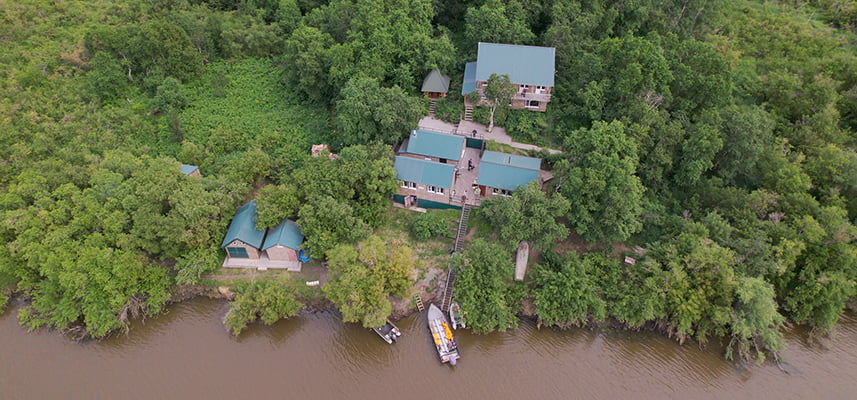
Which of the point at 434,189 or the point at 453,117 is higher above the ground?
the point at 453,117

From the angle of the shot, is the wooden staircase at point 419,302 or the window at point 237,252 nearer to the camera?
the wooden staircase at point 419,302

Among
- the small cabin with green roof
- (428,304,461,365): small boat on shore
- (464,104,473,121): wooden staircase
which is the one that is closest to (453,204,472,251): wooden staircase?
the small cabin with green roof

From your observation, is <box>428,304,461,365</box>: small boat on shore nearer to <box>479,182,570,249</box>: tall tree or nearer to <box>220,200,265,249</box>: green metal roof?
<box>479,182,570,249</box>: tall tree

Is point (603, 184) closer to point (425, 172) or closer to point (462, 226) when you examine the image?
point (462, 226)

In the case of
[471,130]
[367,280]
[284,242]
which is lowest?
[367,280]

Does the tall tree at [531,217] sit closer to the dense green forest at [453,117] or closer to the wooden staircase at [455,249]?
the dense green forest at [453,117]

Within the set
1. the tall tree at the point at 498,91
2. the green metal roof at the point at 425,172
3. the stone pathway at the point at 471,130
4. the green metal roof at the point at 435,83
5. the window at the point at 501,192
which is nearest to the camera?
the window at the point at 501,192

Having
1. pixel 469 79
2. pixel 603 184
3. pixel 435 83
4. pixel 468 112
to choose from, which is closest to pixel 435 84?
pixel 435 83

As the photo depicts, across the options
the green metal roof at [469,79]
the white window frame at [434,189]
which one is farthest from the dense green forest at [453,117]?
the white window frame at [434,189]
